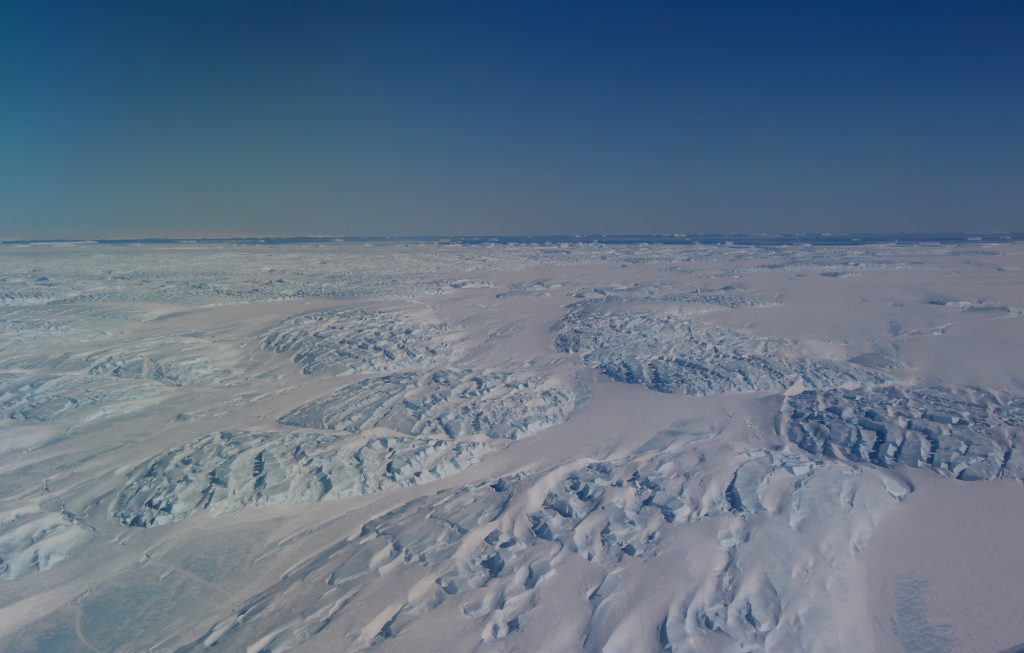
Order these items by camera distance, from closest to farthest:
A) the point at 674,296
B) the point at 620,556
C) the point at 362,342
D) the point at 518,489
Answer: the point at 620,556, the point at 518,489, the point at 362,342, the point at 674,296

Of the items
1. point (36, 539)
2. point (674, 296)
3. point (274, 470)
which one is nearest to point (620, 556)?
point (274, 470)

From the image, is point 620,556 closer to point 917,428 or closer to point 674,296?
point 917,428

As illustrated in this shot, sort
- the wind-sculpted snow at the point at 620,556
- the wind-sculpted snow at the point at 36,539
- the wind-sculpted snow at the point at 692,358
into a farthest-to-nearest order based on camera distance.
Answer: the wind-sculpted snow at the point at 692,358 < the wind-sculpted snow at the point at 36,539 < the wind-sculpted snow at the point at 620,556

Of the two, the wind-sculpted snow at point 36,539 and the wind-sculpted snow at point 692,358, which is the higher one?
the wind-sculpted snow at point 692,358

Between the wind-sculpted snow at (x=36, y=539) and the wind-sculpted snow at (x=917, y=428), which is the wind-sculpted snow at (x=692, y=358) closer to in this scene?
the wind-sculpted snow at (x=917, y=428)

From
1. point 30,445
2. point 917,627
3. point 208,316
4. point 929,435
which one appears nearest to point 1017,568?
point 917,627

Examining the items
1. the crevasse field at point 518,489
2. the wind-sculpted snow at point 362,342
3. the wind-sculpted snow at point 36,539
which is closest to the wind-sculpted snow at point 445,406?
the crevasse field at point 518,489
